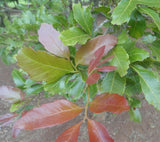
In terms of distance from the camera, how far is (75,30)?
547 mm

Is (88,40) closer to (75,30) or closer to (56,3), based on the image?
(75,30)

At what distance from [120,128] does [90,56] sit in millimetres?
1578

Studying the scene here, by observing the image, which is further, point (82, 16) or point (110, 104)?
point (82, 16)

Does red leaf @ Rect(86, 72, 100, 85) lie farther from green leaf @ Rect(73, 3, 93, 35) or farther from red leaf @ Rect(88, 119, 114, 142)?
green leaf @ Rect(73, 3, 93, 35)

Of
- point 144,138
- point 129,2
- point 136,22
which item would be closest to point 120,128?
point 144,138

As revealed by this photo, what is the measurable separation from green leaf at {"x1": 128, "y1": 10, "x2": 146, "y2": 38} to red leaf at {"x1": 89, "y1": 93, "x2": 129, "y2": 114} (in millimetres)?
313

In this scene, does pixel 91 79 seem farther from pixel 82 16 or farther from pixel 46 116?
pixel 82 16

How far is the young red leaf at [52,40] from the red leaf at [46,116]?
189 millimetres

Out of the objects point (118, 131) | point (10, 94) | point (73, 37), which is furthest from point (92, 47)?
point (118, 131)

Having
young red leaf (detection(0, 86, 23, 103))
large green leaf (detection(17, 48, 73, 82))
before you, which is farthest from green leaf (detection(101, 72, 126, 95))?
young red leaf (detection(0, 86, 23, 103))

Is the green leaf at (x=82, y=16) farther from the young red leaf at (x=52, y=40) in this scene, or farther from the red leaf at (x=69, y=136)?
the red leaf at (x=69, y=136)

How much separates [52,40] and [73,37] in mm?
81

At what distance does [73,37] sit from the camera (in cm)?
52

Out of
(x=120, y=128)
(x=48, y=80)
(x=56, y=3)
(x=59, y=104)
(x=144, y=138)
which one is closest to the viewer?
(x=59, y=104)
